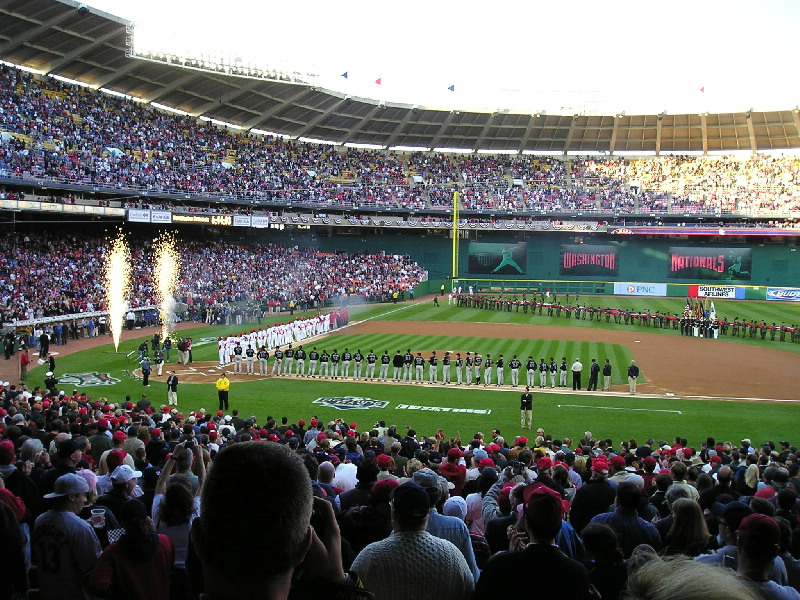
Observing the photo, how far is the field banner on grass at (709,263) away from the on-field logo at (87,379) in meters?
55.7

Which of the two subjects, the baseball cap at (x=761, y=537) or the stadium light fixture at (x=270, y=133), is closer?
the baseball cap at (x=761, y=537)

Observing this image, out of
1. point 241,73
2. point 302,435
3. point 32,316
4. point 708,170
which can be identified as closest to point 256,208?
point 241,73

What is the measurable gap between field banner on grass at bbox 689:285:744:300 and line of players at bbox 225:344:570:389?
39.7 metres

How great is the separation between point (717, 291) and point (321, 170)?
39.0m

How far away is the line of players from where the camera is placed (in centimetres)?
2728

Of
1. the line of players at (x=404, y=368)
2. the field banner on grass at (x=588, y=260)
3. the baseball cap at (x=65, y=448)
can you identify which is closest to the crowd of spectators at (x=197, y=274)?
the line of players at (x=404, y=368)

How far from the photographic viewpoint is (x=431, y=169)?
7600 centimetres

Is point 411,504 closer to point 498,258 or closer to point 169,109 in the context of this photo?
point 169,109

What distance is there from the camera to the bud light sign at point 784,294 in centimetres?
5953

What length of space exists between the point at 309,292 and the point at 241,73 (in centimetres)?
1739

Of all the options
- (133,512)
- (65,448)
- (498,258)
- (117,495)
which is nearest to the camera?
(133,512)

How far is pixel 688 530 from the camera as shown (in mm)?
5801

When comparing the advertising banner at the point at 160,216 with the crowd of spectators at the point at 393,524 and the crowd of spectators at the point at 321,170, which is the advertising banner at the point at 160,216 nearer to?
the crowd of spectators at the point at 321,170

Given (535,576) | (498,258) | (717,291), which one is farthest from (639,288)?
(535,576)
